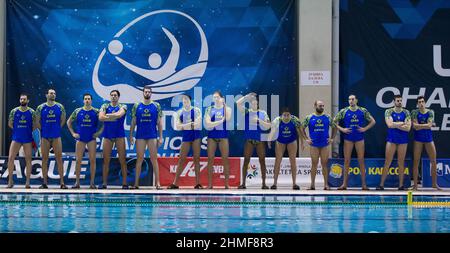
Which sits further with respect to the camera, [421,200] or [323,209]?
[421,200]

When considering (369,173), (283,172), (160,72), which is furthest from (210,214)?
(160,72)

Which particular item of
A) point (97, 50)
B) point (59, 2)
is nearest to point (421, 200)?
point (97, 50)

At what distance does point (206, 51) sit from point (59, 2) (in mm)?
3808

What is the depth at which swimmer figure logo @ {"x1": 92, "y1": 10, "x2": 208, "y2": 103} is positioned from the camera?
637 inches

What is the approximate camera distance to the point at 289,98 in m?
16.0

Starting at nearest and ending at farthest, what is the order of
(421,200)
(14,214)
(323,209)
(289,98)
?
(14,214) < (323,209) < (421,200) < (289,98)

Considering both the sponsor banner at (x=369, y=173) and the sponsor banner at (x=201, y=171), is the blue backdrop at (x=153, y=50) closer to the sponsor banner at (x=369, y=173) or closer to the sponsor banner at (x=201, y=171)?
the sponsor banner at (x=201, y=171)

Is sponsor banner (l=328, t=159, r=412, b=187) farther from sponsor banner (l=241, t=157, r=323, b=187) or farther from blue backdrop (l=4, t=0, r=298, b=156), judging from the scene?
blue backdrop (l=4, t=0, r=298, b=156)

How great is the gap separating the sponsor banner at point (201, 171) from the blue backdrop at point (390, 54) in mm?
3543

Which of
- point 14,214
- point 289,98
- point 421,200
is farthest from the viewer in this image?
point 289,98

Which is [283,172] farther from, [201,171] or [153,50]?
→ [153,50]

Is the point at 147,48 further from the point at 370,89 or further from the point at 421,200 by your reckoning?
the point at 421,200

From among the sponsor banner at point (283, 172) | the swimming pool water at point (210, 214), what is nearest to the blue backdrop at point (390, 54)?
the sponsor banner at point (283, 172)

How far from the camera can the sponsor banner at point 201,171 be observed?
14.2 meters
